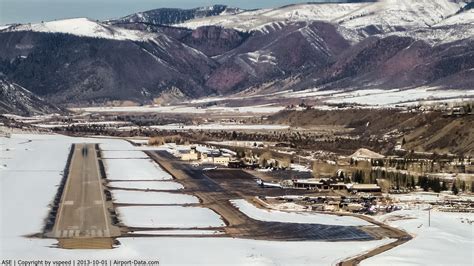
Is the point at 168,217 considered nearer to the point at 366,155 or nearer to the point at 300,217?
the point at 300,217

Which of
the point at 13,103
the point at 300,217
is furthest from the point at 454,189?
the point at 13,103

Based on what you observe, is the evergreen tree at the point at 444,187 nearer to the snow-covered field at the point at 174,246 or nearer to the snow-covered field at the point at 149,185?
the snow-covered field at the point at 149,185

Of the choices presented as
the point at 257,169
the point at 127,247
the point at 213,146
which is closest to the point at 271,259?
the point at 127,247

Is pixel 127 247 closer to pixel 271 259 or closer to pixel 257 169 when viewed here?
pixel 271 259

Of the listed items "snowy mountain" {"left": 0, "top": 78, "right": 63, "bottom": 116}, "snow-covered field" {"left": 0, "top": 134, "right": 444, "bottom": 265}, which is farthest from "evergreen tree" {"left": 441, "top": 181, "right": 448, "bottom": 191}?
"snowy mountain" {"left": 0, "top": 78, "right": 63, "bottom": 116}

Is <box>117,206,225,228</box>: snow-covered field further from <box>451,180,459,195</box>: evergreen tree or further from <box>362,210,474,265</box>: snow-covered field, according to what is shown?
<box>451,180,459,195</box>: evergreen tree

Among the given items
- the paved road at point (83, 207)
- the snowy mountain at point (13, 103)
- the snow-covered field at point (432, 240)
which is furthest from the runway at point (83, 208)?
the snowy mountain at point (13, 103)
